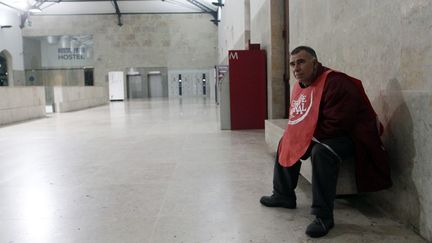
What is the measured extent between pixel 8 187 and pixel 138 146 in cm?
264

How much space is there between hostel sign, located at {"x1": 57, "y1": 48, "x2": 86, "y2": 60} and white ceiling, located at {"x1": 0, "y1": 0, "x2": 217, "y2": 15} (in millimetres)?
3357

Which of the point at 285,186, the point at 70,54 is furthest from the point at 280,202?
the point at 70,54

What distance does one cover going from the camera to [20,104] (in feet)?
39.8

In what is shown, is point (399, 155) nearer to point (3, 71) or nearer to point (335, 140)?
point (335, 140)

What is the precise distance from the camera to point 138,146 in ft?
21.4

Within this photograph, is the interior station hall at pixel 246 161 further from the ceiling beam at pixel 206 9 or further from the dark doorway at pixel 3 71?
the ceiling beam at pixel 206 9

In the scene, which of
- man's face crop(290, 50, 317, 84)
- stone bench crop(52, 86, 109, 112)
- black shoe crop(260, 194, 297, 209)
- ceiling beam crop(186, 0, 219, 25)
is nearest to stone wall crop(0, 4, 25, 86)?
stone bench crop(52, 86, 109, 112)

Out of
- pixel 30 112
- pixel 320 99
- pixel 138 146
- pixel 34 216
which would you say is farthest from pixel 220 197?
pixel 30 112

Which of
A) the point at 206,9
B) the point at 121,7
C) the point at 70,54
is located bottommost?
the point at 70,54

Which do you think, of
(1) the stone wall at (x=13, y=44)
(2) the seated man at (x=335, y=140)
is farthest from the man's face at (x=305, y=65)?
(1) the stone wall at (x=13, y=44)

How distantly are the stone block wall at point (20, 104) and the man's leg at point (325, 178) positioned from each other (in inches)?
413

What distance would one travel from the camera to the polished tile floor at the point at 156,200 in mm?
2670

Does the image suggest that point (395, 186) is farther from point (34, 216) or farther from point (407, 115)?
point (34, 216)

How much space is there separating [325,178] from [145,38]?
30532 mm
